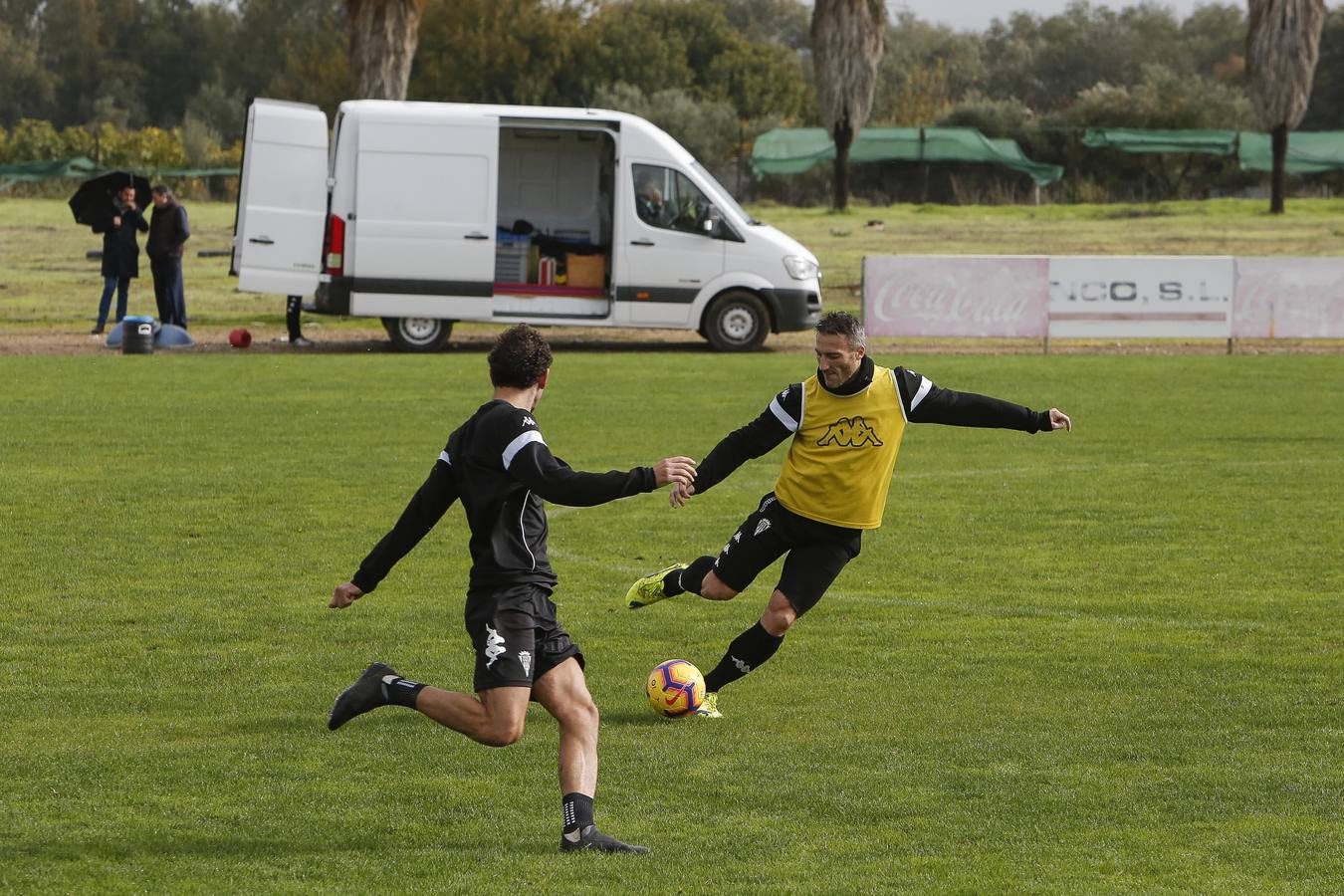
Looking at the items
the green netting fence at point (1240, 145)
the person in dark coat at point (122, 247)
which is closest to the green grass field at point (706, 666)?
the person in dark coat at point (122, 247)

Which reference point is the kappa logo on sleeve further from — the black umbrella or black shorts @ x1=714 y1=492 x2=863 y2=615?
the black umbrella

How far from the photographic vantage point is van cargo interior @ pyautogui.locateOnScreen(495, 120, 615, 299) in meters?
25.0

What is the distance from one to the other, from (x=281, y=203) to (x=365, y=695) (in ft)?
59.6

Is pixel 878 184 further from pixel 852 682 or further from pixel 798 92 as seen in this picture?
pixel 852 682

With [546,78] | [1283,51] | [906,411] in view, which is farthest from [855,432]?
[546,78]

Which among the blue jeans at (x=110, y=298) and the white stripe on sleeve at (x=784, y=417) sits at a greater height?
the blue jeans at (x=110, y=298)

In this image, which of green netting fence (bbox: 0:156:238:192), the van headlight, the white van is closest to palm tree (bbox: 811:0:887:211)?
the white van

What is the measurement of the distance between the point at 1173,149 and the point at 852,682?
44.0 meters

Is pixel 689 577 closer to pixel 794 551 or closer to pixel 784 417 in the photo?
pixel 794 551

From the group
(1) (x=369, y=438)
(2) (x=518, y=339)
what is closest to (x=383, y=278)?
(1) (x=369, y=438)

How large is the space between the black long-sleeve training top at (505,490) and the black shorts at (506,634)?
5 centimetres

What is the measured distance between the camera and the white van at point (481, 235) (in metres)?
23.6

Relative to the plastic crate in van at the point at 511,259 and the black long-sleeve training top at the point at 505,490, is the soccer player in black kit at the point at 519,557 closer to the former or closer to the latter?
the black long-sleeve training top at the point at 505,490

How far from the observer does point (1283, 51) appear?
40.8 metres
